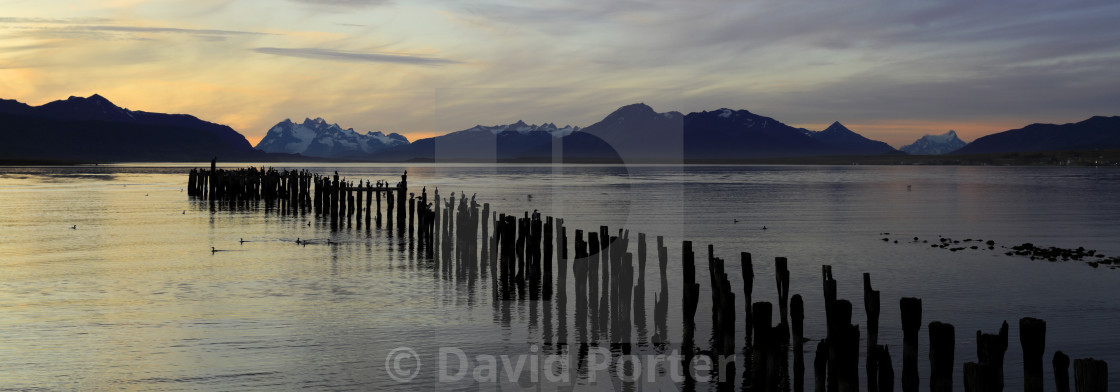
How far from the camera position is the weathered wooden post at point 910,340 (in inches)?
447

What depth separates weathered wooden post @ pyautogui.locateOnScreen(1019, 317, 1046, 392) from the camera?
9.64 metres

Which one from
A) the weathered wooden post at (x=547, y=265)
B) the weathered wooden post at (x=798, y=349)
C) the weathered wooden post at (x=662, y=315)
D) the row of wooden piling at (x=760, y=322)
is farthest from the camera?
the weathered wooden post at (x=547, y=265)

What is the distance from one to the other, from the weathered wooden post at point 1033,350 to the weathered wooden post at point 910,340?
1.67m

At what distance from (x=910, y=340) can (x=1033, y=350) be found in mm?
1940

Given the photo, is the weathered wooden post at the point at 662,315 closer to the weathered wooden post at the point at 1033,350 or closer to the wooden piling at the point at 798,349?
the wooden piling at the point at 798,349

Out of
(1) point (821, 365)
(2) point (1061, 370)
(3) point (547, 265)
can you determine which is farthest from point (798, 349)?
(3) point (547, 265)

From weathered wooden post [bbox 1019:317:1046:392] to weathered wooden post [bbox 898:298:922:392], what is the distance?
167cm

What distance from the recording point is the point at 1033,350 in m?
9.73

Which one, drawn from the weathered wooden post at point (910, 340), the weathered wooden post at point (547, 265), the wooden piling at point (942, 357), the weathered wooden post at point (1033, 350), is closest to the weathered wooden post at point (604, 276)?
Result: the weathered wooden post at point (547, 265)

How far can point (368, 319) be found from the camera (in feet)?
64.1

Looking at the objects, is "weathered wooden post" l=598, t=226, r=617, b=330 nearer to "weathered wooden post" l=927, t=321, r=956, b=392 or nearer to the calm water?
the calm water

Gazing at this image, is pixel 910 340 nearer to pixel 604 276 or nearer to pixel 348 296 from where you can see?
pixel 604 276

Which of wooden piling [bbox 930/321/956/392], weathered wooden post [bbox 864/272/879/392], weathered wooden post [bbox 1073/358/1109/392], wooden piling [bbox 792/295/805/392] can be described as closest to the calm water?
wooden piling [bbox 792/295/805/392]

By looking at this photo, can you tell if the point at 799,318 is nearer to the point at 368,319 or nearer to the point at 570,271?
the point at 368,319
